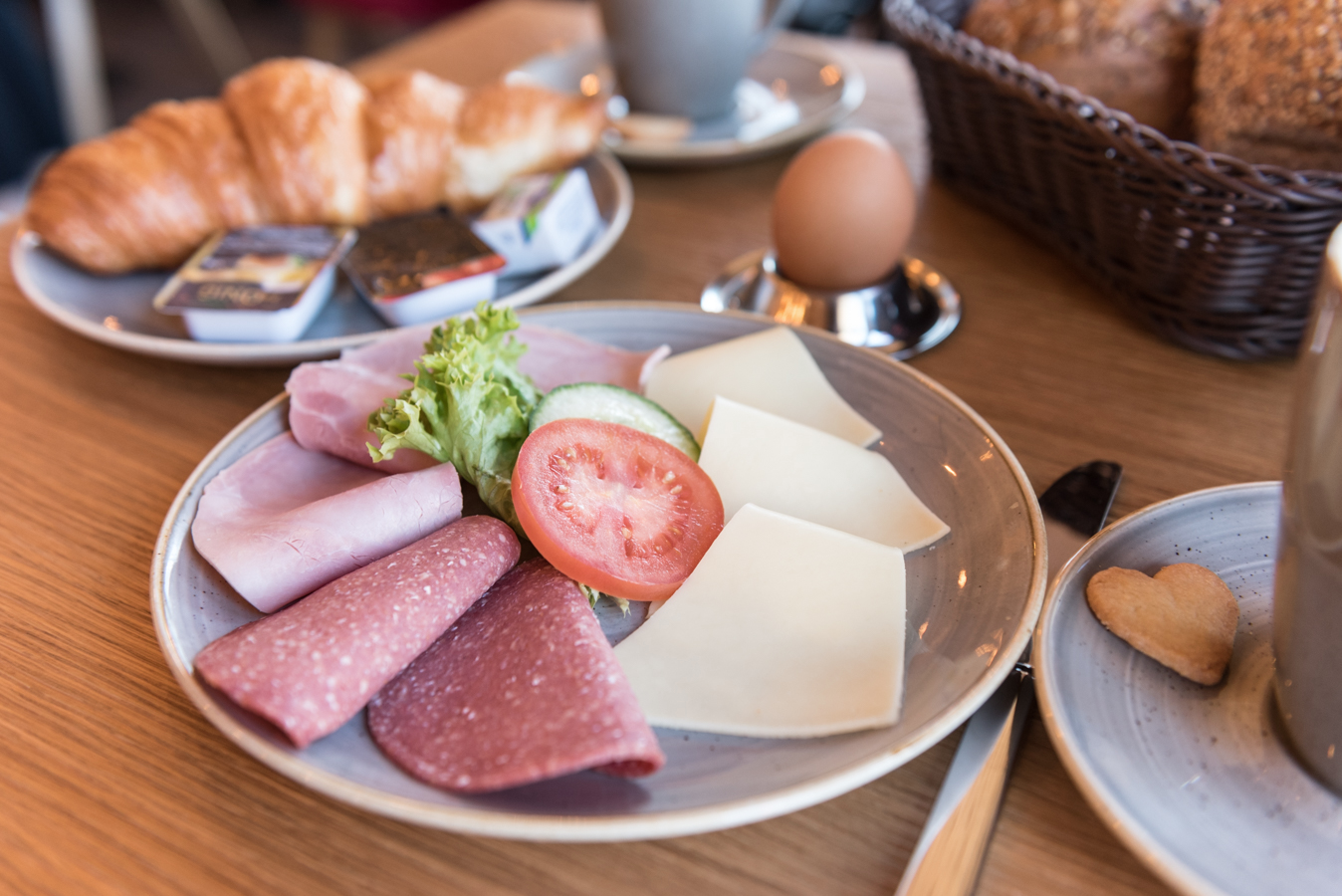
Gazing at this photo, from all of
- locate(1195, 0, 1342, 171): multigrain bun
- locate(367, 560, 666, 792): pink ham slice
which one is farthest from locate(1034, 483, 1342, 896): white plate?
locate(1195, 0, 1342, 171): multigrain bun

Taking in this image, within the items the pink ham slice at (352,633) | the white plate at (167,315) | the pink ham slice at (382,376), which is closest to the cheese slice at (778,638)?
the pink ham slice at (352,633)

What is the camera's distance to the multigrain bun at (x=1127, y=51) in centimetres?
113

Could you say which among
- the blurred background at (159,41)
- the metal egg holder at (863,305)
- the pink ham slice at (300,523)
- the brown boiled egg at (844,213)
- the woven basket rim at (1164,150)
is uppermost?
the woven basket rim at (1164,150)

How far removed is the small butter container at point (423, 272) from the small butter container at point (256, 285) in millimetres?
47

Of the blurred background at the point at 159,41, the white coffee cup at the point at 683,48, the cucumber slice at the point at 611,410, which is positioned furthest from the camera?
the blurred background at the point at 159,41

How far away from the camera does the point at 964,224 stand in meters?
1.28

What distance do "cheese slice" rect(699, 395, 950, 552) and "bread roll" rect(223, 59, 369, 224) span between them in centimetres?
78

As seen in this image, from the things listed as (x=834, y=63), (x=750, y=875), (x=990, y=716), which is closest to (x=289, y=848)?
(x=750, y=875)

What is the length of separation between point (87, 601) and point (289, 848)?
1.12ft

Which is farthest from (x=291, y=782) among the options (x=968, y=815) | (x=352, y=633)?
(x=968, y=815)

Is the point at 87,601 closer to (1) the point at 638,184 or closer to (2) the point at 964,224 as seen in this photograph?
(1) the point at 638,184

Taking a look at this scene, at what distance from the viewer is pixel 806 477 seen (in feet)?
2.54

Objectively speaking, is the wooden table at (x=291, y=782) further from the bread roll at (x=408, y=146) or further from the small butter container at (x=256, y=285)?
the bread roll at (x=408, y=146)

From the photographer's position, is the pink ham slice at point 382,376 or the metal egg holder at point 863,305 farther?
the metal egg holder at point 863,305
